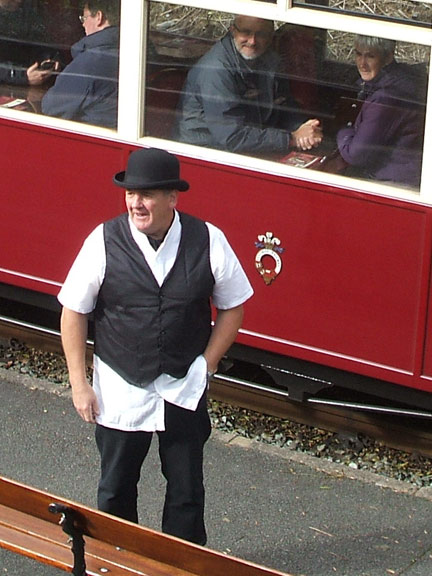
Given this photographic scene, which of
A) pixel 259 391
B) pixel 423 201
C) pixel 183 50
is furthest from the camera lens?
pixel 259 391

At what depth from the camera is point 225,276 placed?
4.08 m

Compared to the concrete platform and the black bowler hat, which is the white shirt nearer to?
the black bowler hat

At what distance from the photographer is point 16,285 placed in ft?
21.1

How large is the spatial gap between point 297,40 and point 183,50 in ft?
1.86

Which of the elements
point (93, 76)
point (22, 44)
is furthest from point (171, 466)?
point (22, 44)

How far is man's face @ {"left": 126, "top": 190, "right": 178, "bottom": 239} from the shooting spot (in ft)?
12.9

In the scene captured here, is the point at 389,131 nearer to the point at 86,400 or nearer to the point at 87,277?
the point at 87,277

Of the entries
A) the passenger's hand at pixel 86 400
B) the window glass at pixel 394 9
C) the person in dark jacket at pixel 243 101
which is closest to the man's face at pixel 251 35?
the person in dark jacket at pixel 243 101

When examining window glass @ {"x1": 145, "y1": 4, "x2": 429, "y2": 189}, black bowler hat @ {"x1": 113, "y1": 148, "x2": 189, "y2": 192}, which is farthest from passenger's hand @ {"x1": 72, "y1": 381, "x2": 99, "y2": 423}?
window glass @ {"x1": 145, "y1": 4, "x2": 429, "y2": 189}

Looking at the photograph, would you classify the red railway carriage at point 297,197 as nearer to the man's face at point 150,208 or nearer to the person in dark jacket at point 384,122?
the person in dark jacket at point 384,122

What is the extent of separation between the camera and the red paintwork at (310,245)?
5246mm

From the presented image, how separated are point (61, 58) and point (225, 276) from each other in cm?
230

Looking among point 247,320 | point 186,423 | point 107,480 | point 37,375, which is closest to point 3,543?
point 107,480

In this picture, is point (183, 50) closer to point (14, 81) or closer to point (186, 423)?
point (14, 81)
